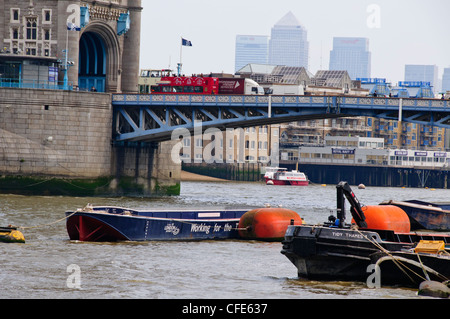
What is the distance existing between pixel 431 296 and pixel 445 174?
482 ft

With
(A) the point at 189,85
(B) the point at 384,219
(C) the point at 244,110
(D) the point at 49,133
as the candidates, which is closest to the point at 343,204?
(B) the point at 384,219

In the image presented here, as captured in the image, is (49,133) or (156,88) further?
(156,88)

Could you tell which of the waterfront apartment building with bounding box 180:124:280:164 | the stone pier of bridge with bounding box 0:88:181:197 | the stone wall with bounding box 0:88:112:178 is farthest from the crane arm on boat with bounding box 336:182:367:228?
the waterfront apartment building with bounding box 180:124:280:164

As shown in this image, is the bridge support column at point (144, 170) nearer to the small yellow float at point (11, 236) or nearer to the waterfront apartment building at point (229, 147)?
the small yellow float at point (11, 236)

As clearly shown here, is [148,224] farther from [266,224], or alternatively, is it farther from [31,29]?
[31,29]

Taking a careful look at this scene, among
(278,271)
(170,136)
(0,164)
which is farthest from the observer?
(170,136)

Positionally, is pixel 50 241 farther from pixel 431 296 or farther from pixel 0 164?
pixel 0 164

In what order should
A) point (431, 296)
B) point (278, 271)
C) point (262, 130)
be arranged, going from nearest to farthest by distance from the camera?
point (431, 296), point (278, 271), point (262, 130)

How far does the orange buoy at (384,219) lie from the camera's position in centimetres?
4253

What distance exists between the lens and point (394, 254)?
102ft

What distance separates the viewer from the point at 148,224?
43875 mm

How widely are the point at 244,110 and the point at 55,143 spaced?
1548 cm

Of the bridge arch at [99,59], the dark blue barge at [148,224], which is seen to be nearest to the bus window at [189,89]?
the bridge arch at [99,59]
